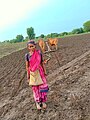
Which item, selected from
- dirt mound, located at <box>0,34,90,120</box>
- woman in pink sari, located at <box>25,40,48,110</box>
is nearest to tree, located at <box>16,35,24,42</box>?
Answer: dirt mound, located at <box>0,34,90,120</box>

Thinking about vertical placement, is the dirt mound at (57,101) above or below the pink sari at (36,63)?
below

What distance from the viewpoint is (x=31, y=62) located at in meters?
6.19

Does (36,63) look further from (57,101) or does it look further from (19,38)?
(19,38)

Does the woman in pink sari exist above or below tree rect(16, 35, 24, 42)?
above

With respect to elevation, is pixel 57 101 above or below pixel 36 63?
below

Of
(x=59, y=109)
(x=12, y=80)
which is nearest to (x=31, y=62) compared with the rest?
(x=59, y=109)

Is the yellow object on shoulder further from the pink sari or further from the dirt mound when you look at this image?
the dirt mound

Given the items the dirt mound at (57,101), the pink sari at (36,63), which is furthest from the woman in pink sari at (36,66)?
the dirt mound at (57,101)

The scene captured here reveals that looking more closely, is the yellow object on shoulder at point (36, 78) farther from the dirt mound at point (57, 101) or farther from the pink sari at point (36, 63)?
the dirt mound at point (57, 101)

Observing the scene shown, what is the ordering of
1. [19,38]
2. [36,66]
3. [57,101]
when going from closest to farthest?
[36,66] < [57,101] < [19,38]

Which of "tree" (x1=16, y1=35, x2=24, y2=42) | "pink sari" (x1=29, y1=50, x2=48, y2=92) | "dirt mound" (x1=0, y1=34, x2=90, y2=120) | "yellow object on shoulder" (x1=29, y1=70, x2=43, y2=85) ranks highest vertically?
"pink sari" (x1=29, y1=50, x2=48, y2=92)

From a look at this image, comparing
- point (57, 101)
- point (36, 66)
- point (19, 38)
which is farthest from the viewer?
point (19, 38)

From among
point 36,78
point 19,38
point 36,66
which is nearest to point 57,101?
point 36,78

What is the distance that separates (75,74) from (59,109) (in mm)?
3284
